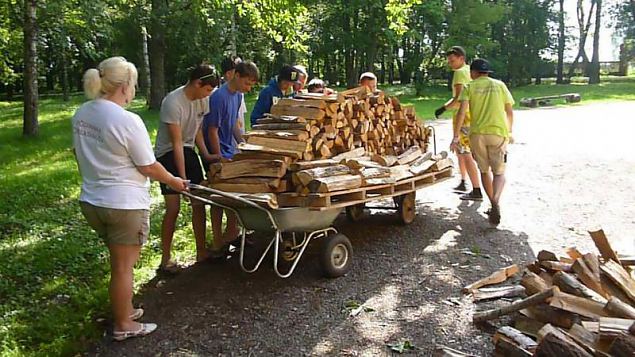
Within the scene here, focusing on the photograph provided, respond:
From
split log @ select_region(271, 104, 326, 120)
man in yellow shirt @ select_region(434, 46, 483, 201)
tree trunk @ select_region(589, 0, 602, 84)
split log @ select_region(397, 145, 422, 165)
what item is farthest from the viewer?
tree trunk @ select_region(589, 0, 602, 84)

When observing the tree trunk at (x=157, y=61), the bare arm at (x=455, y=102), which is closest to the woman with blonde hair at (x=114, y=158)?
the bare arm at (x=455, y=102)

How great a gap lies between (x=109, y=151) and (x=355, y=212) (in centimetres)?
363

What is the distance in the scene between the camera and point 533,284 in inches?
162

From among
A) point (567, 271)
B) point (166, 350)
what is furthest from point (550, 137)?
point (166, 350)

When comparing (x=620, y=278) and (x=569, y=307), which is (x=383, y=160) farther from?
(x=569, y=307)

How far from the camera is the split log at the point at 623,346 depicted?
278 centimetres

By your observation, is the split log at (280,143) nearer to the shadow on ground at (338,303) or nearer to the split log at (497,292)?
the shadow on ground at (338,303)

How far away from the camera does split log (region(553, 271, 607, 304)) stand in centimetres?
369

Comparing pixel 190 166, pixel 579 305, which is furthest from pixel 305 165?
pixel 579 305

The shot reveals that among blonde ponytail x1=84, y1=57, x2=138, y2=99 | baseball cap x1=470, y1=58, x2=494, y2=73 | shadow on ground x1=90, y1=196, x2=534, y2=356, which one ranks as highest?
baseball cap x1=470, y1=58, x2=494, y2=73

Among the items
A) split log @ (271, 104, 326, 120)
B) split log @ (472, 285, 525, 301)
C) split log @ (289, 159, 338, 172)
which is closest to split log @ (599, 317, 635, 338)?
split log @ (472, 285, 525, 301)

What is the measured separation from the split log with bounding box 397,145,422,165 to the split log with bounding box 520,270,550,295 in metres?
2.12

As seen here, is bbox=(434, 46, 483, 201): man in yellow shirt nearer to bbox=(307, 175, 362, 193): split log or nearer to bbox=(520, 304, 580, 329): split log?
bbox=(307, 175, 362, 193): split log

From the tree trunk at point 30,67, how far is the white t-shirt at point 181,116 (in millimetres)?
8550
